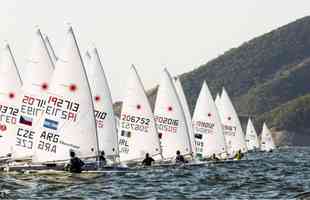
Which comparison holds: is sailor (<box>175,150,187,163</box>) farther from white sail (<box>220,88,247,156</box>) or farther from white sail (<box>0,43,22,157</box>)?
white sail (<box>220,88,247,156</box>)

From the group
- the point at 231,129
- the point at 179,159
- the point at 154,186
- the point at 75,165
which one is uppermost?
the point at 231,129

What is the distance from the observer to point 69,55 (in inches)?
1590

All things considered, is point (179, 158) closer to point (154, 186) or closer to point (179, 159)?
point (179, 159)

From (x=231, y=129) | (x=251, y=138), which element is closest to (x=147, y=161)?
(x=231, y=129)

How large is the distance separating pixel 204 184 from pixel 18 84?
14.6 meters

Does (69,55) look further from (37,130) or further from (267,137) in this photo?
(267,137)

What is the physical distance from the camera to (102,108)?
49062mm

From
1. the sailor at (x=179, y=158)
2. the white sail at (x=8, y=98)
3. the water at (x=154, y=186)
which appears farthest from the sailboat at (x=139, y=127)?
the white sail at (x=8, y=98)

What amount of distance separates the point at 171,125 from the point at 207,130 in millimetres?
9429

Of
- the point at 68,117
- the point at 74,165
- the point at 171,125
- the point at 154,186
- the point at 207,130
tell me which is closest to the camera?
the point at 154,186

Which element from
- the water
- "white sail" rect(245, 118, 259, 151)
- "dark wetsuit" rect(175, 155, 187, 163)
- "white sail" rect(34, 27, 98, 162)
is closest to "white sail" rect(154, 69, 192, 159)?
"dark wetsuit" rect(175, 155, 187, 163)

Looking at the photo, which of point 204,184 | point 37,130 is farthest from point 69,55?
point 204,184

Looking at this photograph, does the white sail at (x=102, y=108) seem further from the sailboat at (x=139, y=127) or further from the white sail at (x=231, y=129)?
the white sail at (x=231, y=129)

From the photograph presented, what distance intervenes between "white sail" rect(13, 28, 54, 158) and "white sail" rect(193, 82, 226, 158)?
20.4 meters
